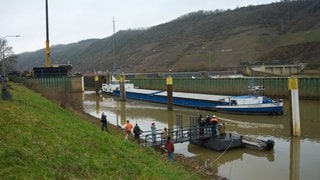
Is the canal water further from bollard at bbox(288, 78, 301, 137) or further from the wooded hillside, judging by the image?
the wooded hillside

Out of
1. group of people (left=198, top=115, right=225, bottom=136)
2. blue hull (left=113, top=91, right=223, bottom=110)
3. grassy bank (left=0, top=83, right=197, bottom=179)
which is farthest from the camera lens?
blue hull (left=113, top=91, right=223, bottom=110)

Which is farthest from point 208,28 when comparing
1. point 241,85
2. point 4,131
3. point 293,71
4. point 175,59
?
point 4,131

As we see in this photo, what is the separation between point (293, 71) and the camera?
282ft

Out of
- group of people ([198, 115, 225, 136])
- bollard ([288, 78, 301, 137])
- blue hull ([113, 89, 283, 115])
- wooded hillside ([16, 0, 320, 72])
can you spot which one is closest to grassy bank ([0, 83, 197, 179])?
group of people ([198, 115, 225, 136])

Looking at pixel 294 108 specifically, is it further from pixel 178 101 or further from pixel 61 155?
pixel 178 101

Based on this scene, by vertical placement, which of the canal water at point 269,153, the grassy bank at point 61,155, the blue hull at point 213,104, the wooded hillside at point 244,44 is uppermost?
the wooded hillside at point 244,44

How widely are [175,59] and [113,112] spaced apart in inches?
4337

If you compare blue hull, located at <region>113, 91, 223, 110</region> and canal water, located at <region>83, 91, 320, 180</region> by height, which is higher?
blue hull, located at <region>113, 91, 223, 110</region>

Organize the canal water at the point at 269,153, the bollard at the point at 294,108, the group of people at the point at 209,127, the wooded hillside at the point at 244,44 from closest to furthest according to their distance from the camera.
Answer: the canal water at the point at 269,153 → the group of people at the point at 209,127 → the bollard at the point at 294,108 → the wooded hillside at the point at 244,44

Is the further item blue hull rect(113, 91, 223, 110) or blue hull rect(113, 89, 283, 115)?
blue hull rect(113, 91, 223, 110)

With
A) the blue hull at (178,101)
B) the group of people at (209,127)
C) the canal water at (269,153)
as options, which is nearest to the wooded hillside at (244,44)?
the blue hull at (178,101)

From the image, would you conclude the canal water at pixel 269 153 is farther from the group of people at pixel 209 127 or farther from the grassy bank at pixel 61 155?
the grassy bank at pixel 61 155

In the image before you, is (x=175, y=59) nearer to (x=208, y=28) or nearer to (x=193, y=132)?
(x=208, y=28)

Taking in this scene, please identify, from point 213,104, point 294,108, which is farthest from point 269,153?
point 213,104
